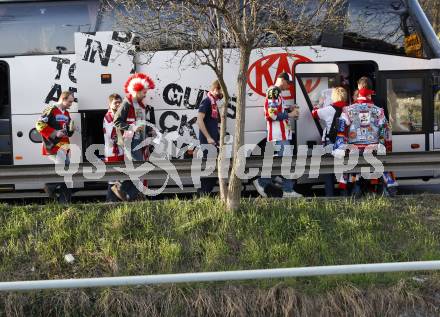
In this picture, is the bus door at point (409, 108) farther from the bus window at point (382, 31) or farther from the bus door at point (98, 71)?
the bus door at point (98, 71)

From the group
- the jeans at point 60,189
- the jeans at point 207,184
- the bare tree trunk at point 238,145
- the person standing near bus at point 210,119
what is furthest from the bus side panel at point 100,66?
the bare tree trunk at point 238,145

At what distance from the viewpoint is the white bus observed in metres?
10.2

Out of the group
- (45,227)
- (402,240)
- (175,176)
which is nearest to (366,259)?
(402,240)

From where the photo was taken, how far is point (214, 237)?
23.2 feet

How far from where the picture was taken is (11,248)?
277 inches

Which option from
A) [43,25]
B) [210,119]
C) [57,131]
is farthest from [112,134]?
[43,25]

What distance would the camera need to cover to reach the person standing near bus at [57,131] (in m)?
9.38

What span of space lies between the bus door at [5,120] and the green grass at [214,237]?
312 cm

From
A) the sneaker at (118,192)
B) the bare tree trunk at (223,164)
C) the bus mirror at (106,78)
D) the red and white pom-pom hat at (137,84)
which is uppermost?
the bus mirror at (106,78)

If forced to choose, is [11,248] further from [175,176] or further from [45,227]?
[175,176]

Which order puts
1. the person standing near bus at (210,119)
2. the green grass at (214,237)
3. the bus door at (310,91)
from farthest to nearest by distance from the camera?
the bus door at (310,91) < the person standing near bus at (210,119) < the green grass at (214,237)

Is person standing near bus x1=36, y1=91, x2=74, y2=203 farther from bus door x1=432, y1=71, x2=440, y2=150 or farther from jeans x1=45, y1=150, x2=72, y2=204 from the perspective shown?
bus door x1=432, y1=71, x2=440, y2=150

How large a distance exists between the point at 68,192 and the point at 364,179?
176 inches

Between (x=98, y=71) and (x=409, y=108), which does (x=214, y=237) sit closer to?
(x=98, y=71)
